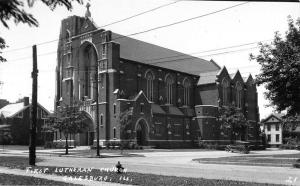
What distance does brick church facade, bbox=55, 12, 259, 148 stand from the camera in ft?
193

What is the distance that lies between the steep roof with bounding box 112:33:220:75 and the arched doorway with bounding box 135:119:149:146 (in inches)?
413

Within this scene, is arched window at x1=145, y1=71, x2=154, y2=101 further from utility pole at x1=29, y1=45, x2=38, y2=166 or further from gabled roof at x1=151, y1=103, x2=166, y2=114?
utility pole at x1=29, y1=45, x2=38, y2=166

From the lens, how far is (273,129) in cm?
10506

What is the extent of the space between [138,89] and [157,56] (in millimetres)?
9867

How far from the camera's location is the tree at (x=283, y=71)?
23.2 m

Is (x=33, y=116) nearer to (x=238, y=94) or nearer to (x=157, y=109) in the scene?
(x=157, y=109)

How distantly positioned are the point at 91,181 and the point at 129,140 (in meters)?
41.5

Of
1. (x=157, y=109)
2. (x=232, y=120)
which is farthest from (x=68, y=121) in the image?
(x=232, y=120)

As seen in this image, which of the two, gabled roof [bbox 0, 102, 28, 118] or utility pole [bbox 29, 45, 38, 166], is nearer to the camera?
utility pole [bbox 29, 45, 38, 166]

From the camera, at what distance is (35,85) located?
24.2 metres

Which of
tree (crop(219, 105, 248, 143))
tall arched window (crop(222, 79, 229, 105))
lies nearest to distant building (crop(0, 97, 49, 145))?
tree (crop(219, 105, 248, 143))

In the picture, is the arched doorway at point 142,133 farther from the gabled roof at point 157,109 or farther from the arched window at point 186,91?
the arched window at point 186,91

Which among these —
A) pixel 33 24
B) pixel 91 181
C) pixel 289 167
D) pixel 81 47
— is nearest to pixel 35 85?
pixel 91 181

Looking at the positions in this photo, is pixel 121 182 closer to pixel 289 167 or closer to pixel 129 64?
pixel 289 167
